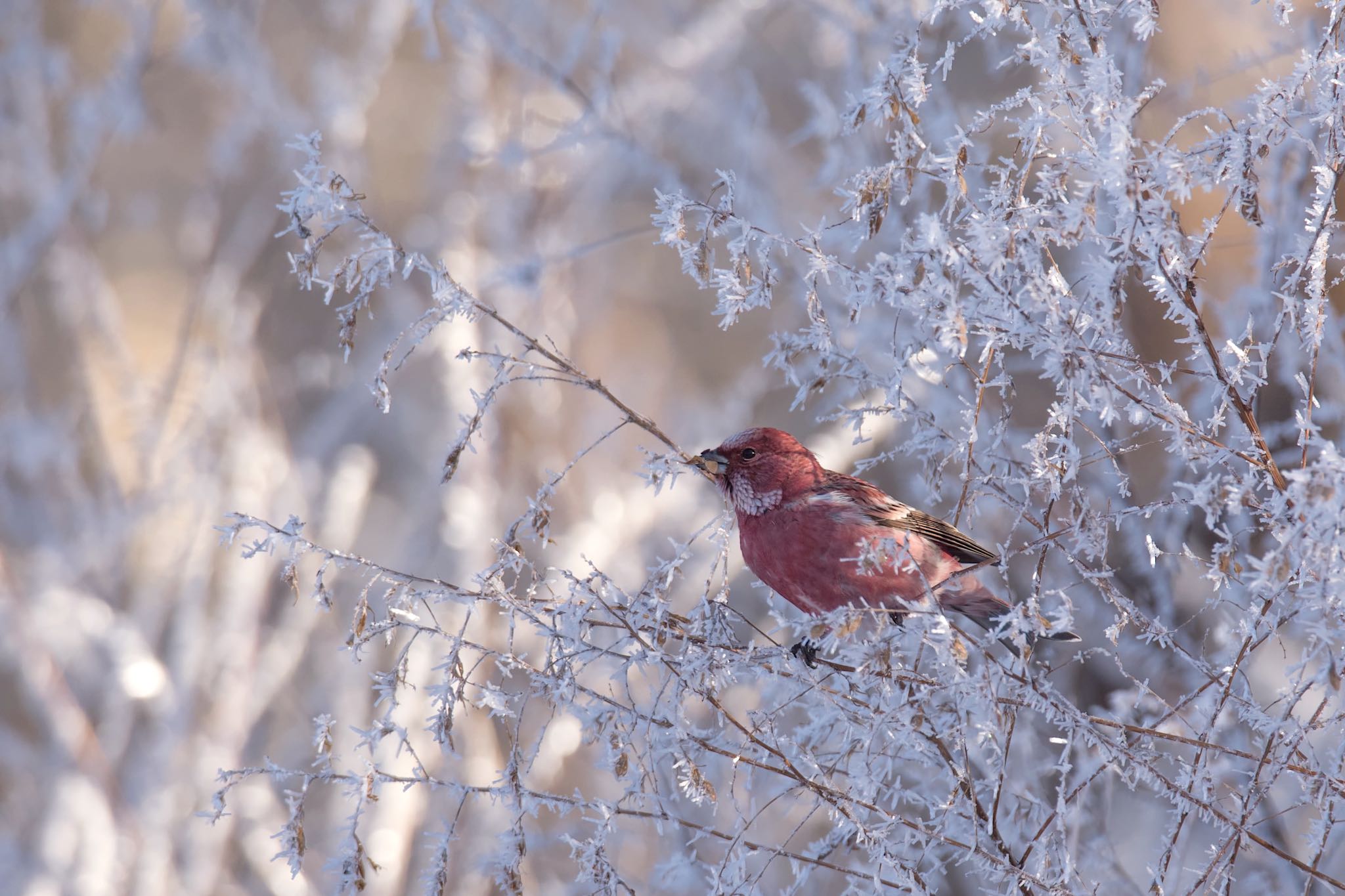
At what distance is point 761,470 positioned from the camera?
307 centimetres

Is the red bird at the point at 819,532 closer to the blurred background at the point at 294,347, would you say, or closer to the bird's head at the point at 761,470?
the bird's head at the point at 761,470

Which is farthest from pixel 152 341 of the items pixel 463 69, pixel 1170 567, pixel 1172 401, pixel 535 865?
pixel 1172 401

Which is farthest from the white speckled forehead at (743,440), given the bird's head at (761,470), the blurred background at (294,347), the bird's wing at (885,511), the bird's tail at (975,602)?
the blurred background at (294,347)

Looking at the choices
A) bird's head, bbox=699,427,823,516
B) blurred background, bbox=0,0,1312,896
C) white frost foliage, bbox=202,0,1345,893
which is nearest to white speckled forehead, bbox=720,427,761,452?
bird's head, bbox=699,427,823,516

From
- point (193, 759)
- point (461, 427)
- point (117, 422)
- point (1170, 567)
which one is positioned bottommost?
point (461, 427)

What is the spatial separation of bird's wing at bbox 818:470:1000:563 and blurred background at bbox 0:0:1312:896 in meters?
1.53

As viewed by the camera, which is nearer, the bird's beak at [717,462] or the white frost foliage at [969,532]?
the white frost foliage at [969,532]

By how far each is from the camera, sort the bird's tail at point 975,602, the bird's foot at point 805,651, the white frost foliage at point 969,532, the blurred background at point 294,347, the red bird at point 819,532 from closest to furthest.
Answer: the white frost foliage at point 969,532 → the bird's foot at point 805,651 → the red bird at point 819,532 → the bird's tail at point 975,602 → the blurred background at point 294,347

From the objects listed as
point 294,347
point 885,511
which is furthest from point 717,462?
point 294,347

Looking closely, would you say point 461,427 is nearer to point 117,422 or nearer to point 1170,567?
point 1170,567

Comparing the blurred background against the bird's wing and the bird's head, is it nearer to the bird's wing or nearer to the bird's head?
the bird's head

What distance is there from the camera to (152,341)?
10109 millimetres

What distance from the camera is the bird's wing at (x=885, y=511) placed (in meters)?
3.04

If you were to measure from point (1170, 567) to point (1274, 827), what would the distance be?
3.12ft
